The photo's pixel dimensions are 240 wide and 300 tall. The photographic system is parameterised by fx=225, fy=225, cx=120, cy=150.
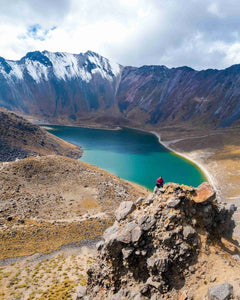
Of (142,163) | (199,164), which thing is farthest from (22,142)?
(199,164)

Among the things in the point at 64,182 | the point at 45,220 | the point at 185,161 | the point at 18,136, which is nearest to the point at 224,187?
the point at 185,161

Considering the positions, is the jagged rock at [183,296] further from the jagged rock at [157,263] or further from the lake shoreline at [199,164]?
the lake shoreline at [199,164]

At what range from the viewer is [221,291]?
9477mm

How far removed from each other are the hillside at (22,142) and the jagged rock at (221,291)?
67009 millimetres

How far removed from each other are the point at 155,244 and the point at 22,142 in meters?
74.6

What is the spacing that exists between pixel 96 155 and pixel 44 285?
275 feet

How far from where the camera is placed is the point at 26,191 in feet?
123

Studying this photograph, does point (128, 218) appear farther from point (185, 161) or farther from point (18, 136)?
point (185, 161)

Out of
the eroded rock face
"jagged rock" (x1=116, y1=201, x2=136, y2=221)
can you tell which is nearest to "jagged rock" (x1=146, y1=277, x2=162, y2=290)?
the eroded rock face

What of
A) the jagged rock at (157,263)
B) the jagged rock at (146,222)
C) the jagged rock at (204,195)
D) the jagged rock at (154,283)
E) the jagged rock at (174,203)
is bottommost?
the jagged rock at (154,283)

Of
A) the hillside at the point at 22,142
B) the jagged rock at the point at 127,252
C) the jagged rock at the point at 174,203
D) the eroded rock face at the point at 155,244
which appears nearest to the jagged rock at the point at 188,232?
the eroded rock face at the point at 155,244

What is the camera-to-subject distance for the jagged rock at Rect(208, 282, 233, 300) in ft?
30.5

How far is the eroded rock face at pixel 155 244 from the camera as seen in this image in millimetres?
11737

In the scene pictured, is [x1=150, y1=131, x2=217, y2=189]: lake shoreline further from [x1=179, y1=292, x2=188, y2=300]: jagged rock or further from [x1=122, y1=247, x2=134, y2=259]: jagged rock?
[x1=179, y1=292, x2=188, y2=300]: jagged rock
